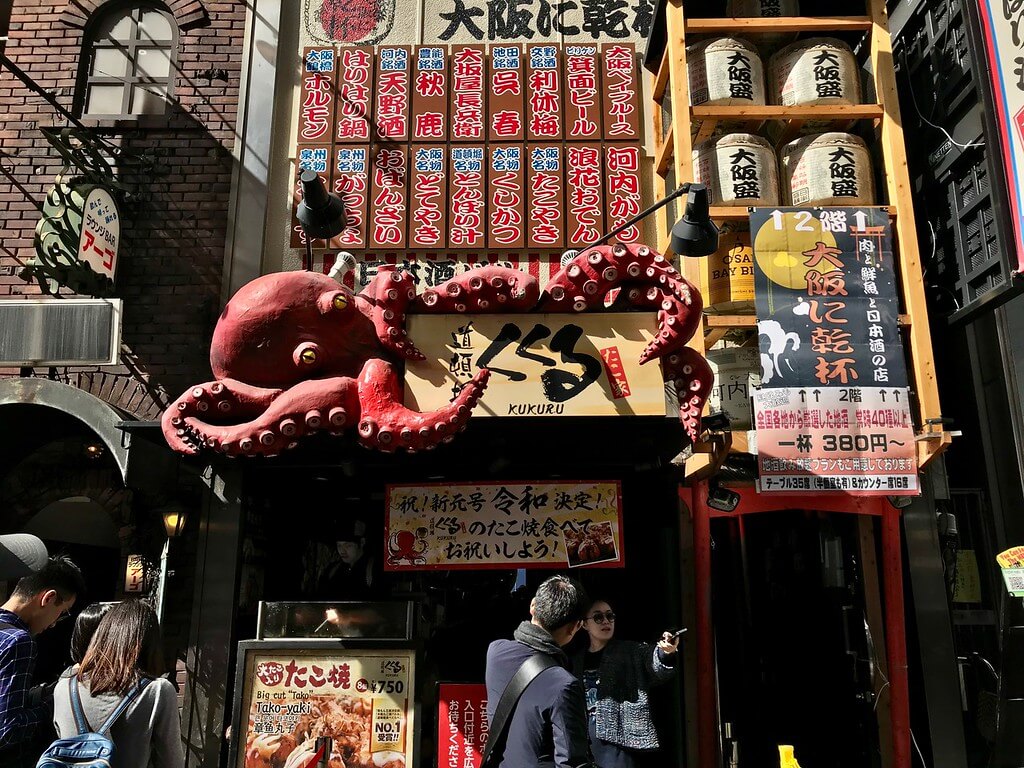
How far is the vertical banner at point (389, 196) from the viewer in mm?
9492

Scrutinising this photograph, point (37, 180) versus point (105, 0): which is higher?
point (105, 0)

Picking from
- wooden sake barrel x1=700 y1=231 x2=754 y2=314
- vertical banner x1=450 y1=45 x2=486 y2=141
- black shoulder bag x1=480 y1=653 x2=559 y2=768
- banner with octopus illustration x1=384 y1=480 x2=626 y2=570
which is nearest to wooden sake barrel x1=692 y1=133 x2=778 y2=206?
wooden sake barrel x1=700 y1=231 x2=754 y2=314

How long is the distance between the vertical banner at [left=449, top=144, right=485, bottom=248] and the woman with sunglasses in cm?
452

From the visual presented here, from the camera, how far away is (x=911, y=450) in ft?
25.3

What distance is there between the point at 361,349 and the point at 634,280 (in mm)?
2535

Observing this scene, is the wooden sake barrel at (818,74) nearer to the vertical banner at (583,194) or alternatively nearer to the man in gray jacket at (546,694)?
the vertical banner at (583,194)

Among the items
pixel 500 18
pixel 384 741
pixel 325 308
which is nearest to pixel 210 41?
pixel 500 18

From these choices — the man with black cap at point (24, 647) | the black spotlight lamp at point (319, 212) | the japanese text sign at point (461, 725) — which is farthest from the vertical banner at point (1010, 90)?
the man with black cap at point (24, 647)

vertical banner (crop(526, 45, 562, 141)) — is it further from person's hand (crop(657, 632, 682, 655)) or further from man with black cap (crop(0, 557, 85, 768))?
man with black cap (crop(0, 557, 85, 768))

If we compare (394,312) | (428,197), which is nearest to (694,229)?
(394,312)

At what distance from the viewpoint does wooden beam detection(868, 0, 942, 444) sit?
26.2ft

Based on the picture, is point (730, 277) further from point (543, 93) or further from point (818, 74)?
point (543, 93)

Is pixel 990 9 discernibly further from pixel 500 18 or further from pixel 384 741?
pixel 384 741

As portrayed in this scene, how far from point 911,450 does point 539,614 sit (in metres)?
4.81
